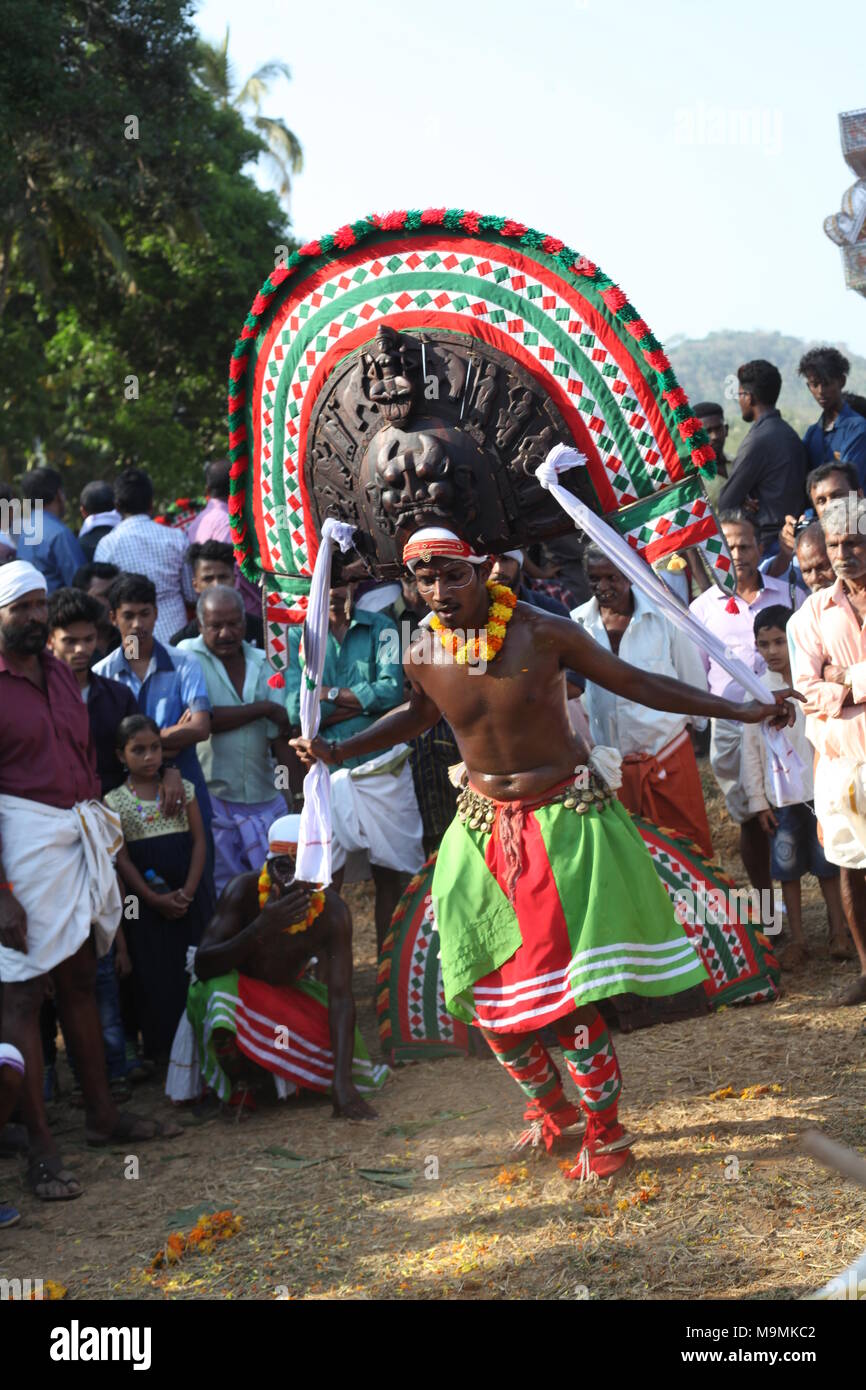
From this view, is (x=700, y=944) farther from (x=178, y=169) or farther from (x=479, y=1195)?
(x=178, y=169)

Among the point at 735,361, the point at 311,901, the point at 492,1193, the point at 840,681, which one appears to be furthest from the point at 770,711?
the point at 735,361

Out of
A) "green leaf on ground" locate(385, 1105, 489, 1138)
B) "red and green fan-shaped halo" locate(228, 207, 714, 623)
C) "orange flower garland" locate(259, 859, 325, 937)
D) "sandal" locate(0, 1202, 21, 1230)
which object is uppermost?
"red and green fan-shaped halo" locate(228, 207, 714, 623)

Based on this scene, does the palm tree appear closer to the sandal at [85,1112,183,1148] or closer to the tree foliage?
the tree foliage

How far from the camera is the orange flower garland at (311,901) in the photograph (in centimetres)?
569

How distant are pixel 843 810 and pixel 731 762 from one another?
1.24 meters

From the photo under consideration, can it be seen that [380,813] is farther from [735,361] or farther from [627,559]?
[735,361]

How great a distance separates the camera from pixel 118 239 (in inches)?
757

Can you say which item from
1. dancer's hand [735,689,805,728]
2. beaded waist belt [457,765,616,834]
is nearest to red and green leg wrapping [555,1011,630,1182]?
beaded waist belt [457,765,616,834]

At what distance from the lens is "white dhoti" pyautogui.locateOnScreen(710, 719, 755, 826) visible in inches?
260

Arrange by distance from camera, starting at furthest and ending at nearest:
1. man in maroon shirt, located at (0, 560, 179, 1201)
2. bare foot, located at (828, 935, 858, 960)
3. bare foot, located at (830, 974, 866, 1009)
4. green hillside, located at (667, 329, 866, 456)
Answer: green hillside, located at (667, 329, 866, 456)
bare foot, located at (828, 935, 858, 960)
bare foot, located at (830, 974, 866, 1009)
man in maroon shirt, located at (0, 560, 179, 1201)

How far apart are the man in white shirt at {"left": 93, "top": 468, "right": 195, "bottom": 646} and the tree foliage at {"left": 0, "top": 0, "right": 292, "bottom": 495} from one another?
795 cm

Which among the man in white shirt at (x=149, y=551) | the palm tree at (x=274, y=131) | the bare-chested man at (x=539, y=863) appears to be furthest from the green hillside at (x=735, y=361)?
the bare-chested man at (x=539, y=863)

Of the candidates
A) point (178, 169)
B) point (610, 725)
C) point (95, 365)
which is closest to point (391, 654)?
point (610, 725)

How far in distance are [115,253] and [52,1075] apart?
Result: 48.9ft
